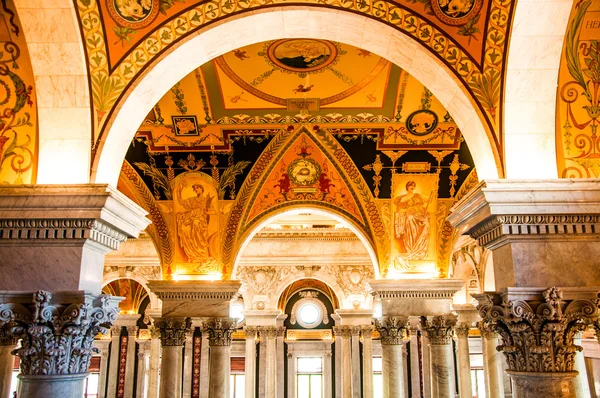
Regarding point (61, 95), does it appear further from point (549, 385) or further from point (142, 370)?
point (142, 370)

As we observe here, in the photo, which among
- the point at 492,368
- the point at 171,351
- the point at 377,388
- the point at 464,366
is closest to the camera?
the point at 171,351

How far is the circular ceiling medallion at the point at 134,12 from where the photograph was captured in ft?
15.7

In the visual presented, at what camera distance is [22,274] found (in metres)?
4.49

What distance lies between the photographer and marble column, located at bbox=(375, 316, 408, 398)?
10094 millimetres

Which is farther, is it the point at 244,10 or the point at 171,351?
the point at 171,351

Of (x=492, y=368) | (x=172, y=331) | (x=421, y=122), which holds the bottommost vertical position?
(x=492, y=368)

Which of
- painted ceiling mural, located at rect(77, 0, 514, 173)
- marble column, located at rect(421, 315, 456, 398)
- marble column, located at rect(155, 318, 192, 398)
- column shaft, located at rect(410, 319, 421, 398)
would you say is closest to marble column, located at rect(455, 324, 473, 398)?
marble column, located at rect(421, 315, 456, 398)

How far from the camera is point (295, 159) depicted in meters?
10.1

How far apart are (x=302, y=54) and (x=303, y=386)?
14491 mm

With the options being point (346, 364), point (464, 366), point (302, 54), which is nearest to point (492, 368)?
point (464, 366)

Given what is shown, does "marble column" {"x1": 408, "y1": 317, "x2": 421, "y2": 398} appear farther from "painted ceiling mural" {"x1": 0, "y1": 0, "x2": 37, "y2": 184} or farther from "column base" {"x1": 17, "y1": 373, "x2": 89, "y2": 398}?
"painted ceiling mural" {"x1": 0, "y1": 0, "x2": 37, "y2": 184}

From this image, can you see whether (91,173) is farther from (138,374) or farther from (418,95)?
(138,374)

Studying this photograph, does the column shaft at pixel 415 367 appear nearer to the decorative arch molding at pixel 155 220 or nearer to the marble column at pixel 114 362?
the marble column at pixel 114 362

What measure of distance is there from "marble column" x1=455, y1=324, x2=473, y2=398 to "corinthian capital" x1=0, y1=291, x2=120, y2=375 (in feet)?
32.5
